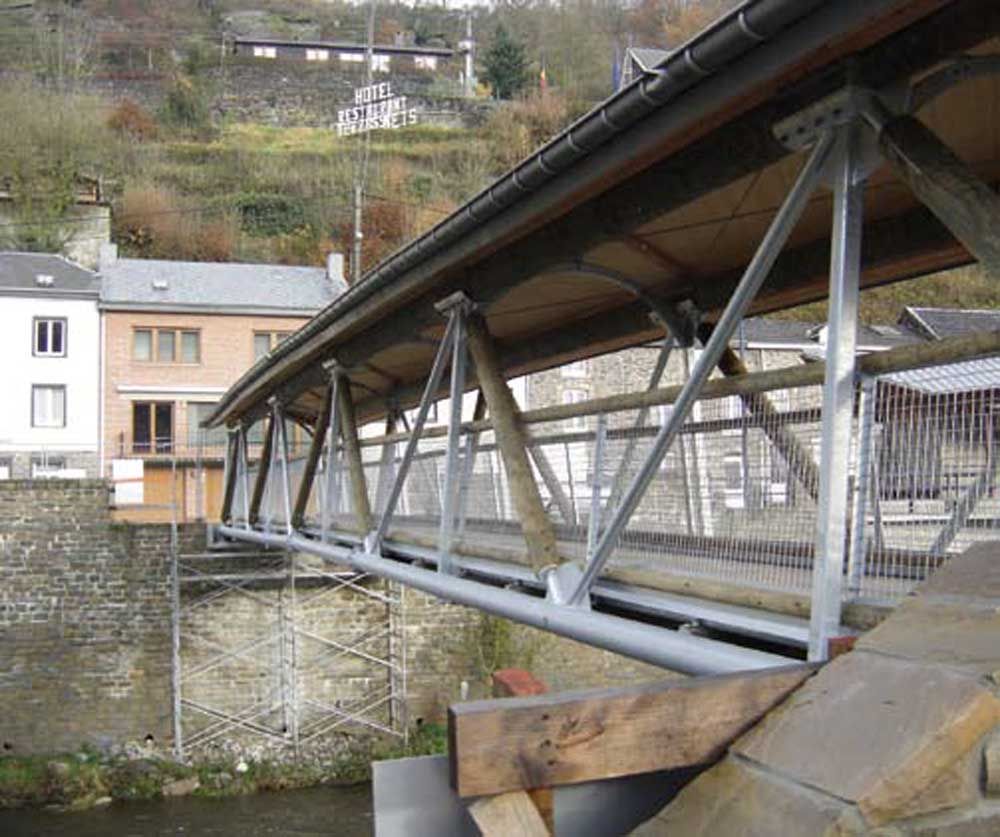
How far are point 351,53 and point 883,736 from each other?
7368cm

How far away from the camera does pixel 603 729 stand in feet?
8.97

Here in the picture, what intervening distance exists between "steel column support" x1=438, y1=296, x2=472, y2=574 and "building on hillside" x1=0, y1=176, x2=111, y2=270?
112 feet

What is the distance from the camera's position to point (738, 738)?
111 inches

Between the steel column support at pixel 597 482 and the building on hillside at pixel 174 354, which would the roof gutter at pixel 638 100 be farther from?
the building on hillside at pixel 174 354

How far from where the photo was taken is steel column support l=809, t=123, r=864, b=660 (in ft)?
12.1

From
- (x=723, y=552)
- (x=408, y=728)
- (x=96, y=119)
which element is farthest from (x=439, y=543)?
(x=96, y=119)

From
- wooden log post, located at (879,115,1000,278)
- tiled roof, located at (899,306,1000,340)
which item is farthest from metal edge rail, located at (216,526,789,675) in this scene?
tiled roof, located at (899,306,1000,340)

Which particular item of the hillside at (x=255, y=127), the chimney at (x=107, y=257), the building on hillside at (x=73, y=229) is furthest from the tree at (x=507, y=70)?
the chimney at (x=107, y=257)

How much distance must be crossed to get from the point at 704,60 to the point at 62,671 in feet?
66.1

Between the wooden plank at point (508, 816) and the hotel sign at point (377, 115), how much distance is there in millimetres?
56035

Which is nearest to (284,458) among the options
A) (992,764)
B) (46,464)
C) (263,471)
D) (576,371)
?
(263,471)

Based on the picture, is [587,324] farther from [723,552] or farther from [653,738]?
[653,738]

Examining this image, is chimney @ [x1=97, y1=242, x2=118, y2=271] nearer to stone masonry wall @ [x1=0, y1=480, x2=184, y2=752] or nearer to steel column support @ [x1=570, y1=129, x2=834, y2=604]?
stone masonry wall @ [x1=0, y1=480, x2=184, y2=752]

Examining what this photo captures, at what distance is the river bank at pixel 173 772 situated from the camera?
65.5ft
